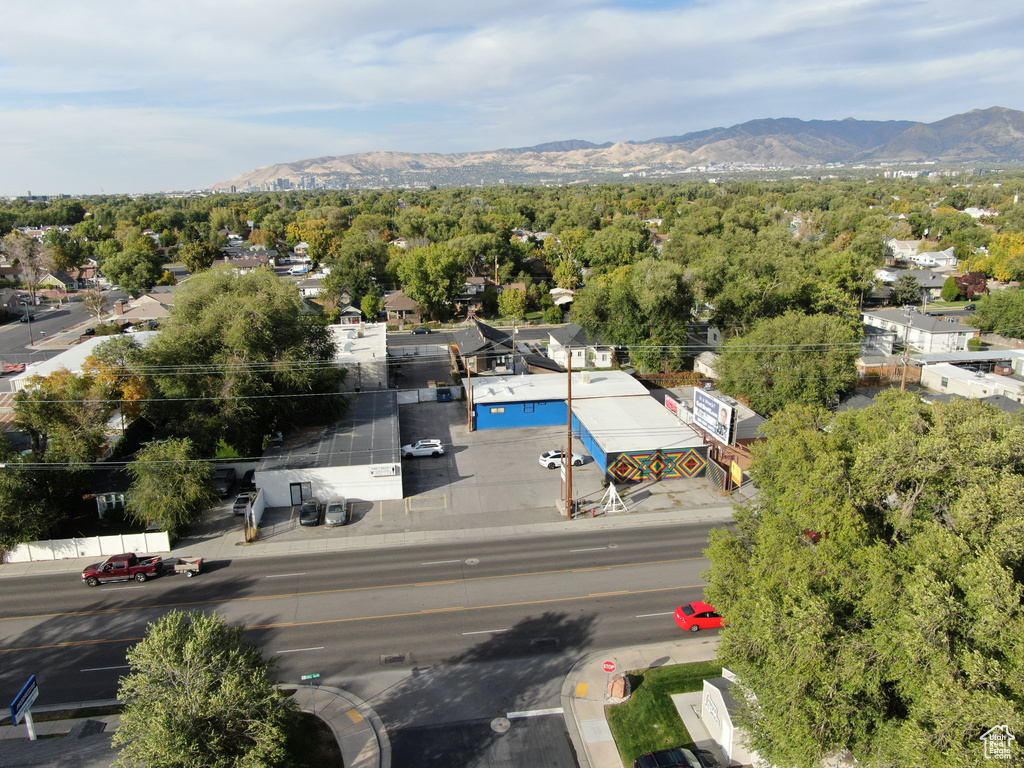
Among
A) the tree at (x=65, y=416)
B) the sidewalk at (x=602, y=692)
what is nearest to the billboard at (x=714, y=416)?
the sidewalk at (x=602, y=692)

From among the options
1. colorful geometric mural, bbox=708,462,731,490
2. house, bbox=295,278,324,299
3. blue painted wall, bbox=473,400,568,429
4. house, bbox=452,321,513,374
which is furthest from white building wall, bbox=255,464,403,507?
house, bbox=295,278,324,299

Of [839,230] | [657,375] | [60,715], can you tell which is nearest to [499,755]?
[60,715]

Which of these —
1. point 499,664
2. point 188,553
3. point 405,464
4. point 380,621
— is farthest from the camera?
point 405,464

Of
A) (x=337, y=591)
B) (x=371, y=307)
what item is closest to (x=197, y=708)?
(x=337, y=591)

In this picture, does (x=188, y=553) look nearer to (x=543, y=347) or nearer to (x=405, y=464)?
(x=405, y=464)

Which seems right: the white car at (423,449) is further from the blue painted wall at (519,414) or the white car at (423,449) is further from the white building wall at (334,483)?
the white building wall at (334,483)

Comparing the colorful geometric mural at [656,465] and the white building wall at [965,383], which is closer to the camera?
the colorful geometric mural at [656,465]
